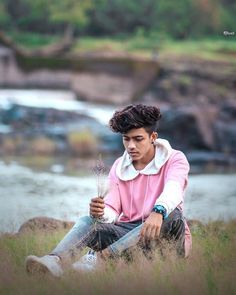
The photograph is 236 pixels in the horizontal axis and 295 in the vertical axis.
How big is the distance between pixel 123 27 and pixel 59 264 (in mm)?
38658

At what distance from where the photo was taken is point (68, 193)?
1113 cm

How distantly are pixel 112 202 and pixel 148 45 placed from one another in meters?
34.0

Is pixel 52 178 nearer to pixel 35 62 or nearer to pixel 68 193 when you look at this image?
pixel 68 193

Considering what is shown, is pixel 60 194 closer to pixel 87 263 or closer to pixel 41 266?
pixel 87 263

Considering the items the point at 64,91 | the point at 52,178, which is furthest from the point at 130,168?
the point at 64,91

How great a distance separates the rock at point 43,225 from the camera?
6.04 metres

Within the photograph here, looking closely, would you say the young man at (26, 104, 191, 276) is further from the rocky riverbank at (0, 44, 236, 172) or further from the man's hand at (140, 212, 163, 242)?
the rocky riverbank at (0, 44, 236, 172)

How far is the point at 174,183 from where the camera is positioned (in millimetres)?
4316

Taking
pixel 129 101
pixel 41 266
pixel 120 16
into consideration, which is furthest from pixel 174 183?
pixel 120 16

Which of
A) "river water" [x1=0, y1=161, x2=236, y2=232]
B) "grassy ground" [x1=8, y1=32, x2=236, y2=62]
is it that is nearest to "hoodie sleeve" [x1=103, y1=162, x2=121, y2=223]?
"river water" [x1=0, y1=161, x2=236, y2=232]

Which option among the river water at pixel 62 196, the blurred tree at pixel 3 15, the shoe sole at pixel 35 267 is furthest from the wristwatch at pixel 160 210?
the blurred tree at pixel 3 15

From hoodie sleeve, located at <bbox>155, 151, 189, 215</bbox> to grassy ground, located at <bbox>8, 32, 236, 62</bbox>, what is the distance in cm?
3035

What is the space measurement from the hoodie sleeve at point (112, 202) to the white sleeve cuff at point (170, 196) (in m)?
0.34

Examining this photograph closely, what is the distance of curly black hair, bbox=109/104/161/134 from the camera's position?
4.40 meters
